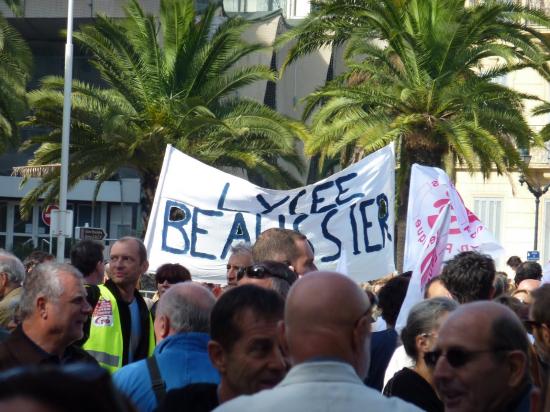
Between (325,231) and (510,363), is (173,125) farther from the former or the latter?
(510,363)

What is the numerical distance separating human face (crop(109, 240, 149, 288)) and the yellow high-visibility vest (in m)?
0.14

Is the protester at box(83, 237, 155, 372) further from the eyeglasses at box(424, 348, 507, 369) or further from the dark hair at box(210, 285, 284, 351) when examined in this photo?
the eyeglasses at box(424, 348, 507, 369)

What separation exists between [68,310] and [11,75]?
781 inches

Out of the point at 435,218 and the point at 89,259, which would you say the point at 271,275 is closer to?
the point at 89,259

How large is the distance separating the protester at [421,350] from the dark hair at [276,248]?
1.51 metres

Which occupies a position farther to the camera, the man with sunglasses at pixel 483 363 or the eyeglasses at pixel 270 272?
the eyeglasses at pixel 270 272

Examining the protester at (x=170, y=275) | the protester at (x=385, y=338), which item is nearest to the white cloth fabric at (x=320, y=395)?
the protester at (x=385, y=338)

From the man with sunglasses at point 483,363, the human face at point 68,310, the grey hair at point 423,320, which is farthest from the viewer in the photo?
the human face at point 68,310

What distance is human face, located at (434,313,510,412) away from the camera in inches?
142

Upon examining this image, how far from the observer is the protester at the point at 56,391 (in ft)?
5.38

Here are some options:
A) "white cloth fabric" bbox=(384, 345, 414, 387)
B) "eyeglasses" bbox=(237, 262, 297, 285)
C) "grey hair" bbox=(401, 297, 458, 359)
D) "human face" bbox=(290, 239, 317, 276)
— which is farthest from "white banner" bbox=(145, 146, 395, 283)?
"grey hair" bbox=(401, 297, 458, 359)

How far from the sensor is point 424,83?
72.7 ft

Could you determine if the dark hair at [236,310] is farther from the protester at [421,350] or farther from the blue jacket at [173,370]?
the protester at [421,350]

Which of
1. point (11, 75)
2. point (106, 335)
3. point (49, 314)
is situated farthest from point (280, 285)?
point (11, 75)
